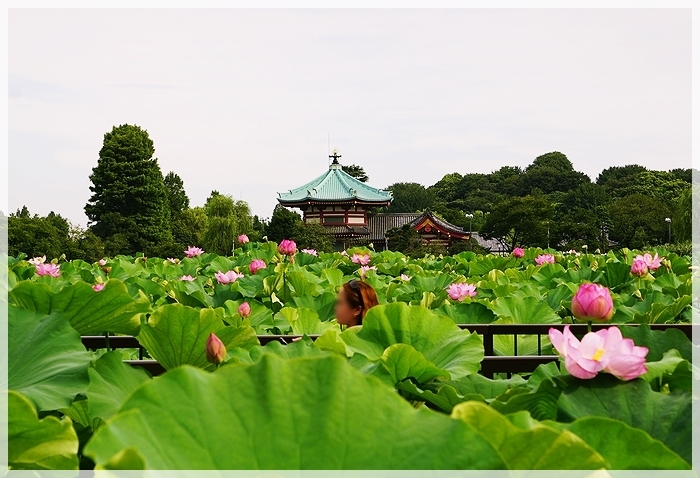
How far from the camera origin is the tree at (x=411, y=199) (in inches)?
1923

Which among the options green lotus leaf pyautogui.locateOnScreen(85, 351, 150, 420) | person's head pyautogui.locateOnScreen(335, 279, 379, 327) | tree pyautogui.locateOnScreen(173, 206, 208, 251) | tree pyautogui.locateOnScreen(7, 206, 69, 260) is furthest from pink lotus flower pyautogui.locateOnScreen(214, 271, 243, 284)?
tree pyautogui.locateOnScreen(173, 206, 208, 251)

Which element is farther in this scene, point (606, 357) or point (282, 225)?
point (282, 225)

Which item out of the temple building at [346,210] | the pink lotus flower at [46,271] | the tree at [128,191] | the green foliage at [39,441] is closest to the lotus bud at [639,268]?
the pink lotus flower at [46,271]

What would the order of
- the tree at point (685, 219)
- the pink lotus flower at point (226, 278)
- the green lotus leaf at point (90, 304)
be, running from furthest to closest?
the tree at point (685, 219)
the pink lotus flower at point (226, 278)
the green lotus leaf at point (90, 304)

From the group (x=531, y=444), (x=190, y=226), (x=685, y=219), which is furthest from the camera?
(x=190, y=226)

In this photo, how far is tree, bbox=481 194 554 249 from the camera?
1110 inches

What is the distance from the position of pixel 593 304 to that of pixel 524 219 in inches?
1104

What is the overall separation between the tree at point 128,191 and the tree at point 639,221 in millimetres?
19778

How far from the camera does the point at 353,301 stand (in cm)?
188

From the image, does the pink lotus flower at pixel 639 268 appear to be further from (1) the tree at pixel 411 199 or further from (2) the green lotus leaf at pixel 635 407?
(1) the tree at pixel 411 199

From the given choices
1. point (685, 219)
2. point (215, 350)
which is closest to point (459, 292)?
point (215, 350)

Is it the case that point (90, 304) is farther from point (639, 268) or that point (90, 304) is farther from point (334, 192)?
point (334, 192)

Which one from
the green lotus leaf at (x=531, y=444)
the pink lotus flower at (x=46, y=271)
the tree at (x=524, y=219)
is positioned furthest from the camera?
the tree at (x=524, y=219)

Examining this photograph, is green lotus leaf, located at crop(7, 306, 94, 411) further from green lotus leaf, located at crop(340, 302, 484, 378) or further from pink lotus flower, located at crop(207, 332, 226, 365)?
green lotus leaf, located at crop(340, 302, 484, 378)
